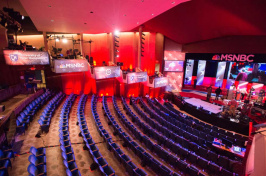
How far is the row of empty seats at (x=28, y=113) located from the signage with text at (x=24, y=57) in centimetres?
281

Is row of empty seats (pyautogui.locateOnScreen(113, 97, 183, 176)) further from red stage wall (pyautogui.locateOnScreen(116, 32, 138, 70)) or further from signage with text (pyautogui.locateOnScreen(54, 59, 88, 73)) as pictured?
red stage wall (pyautogui.locateOnScreen(116, 32, 138, 70))

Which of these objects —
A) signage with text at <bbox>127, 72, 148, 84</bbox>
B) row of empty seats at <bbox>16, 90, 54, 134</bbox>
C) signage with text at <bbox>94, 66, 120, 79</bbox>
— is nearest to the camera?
row of empty seats at <bbox>16, 90, 54, 134</bbox>

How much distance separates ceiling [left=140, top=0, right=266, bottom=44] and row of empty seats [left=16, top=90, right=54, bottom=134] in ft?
35.8

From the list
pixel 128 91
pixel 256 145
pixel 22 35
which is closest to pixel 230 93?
pixel 128 91

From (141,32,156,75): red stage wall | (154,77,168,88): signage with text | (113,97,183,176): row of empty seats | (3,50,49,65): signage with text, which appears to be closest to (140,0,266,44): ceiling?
(141,32,156,75): red stage wall

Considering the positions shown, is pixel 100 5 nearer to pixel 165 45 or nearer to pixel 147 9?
pixel 147 9

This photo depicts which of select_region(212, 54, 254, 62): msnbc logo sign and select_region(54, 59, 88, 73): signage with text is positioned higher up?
select_region(212, 54, 254, 62): msnbc logo sign

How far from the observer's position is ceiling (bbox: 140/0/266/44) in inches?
308

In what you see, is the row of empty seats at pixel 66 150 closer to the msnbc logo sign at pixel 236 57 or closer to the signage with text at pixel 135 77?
the signage with text at pixel 135 77

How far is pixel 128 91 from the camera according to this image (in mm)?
15602

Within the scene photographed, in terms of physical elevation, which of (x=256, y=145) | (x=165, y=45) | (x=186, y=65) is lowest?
(x=256, y=145)


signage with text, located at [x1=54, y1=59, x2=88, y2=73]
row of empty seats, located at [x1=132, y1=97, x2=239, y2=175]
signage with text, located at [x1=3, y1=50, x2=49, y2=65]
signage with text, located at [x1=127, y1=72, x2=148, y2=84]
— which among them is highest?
signage with text, located at [x1=3, y1=50, x2=49, y2=65]

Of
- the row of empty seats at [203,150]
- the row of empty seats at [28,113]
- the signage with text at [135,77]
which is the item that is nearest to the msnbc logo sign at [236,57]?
the signage with text at [135,77]

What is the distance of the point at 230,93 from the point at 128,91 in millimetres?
9859
